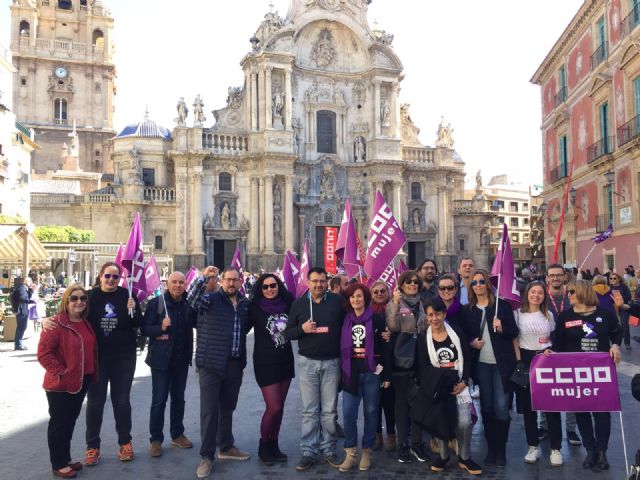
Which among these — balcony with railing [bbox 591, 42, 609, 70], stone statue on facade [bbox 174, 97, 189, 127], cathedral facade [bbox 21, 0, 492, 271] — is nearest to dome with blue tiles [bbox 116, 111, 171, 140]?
cathedral facade [bbox 21, 0, 492, 271]

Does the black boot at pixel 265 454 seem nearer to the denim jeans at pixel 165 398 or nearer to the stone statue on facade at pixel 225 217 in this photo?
the denim jeans at pixel 165 398

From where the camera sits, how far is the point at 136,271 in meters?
8.58

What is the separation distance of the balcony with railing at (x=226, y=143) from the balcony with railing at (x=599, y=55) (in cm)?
2129

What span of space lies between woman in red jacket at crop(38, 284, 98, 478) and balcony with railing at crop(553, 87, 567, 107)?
2804 cm

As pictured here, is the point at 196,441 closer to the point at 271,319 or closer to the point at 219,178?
the point at 271,319

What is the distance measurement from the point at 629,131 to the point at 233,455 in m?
20.5

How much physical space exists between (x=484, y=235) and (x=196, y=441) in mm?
39324

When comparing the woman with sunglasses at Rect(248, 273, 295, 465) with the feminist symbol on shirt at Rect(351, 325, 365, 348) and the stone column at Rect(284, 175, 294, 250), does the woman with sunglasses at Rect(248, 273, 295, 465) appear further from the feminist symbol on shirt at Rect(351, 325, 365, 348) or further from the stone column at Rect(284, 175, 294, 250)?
the stone column at Rect(284, 175, 294, 250)

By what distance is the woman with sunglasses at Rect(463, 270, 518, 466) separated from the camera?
6.46 m

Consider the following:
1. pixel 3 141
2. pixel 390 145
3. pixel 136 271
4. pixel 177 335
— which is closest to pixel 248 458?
pixel 177 335

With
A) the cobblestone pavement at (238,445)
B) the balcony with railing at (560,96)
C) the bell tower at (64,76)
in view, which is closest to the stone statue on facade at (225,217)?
the balcony with railing at (560,96)

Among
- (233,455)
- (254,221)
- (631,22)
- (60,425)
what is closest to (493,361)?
(233,455)

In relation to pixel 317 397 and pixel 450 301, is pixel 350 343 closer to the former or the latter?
pixel 317 397

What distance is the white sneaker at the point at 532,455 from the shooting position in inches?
255
